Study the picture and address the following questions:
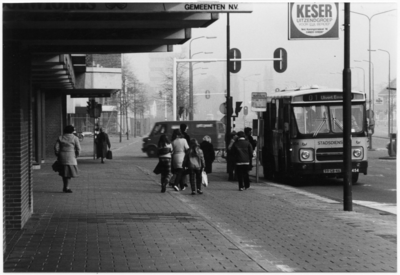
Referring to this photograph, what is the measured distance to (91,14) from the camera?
10.8m

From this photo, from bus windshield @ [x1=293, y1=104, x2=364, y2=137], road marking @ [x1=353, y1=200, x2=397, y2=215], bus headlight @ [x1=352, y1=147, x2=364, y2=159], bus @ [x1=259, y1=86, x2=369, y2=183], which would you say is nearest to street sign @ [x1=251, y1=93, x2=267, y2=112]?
bus @ [x1=259, y1=86, x2=369, y2=183]

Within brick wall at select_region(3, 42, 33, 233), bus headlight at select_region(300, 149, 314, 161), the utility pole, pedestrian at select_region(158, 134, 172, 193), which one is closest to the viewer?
brick wall at select_region(3, 42, 33, 233)

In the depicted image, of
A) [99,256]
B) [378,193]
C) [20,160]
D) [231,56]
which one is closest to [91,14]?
[20,160]

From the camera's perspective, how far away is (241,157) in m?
19.8

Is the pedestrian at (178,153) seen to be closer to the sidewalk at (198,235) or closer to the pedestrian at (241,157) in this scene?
the sidewalk at (198,235)

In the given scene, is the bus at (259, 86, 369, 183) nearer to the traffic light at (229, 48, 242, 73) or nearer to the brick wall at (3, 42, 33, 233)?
the traffic light at (229, 48, 242, 73)

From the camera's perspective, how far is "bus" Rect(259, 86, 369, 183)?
22.0m

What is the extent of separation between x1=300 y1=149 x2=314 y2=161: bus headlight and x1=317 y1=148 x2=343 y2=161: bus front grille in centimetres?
20

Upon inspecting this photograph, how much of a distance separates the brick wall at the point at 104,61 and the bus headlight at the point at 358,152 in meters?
19.1

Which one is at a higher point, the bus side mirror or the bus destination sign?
the bus destination sign

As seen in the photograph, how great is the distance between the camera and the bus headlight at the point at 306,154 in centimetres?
2188

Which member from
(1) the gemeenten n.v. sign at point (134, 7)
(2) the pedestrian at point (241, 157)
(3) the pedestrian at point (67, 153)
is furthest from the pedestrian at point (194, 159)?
(1) the gemeenten n.v. sign at point (134, 7)

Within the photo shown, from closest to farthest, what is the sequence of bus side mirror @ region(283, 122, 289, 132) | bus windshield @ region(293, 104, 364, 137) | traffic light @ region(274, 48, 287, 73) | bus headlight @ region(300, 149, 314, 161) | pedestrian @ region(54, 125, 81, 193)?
pedestrian @ region(54, 125, 81, 193) → bus headlight @ region(300, 149, 314, 161) → bus windshield @ region(293, 104, 364, 137) → bus side mirror @ region(283, 122, 289, 132) → traffic light @ region(274, 48, 287, 73)

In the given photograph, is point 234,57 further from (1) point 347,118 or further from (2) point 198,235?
(2) point 198,235
